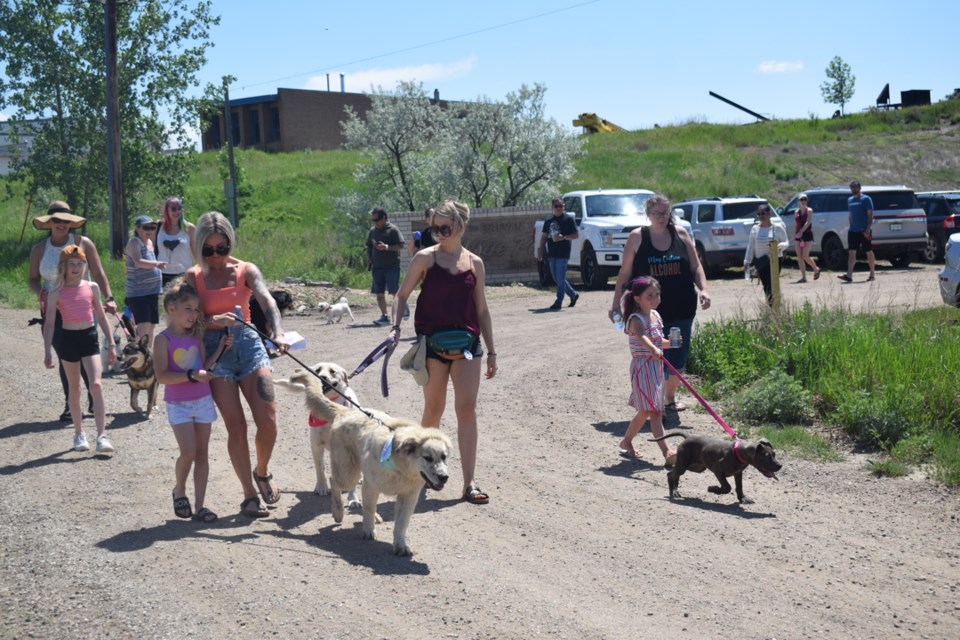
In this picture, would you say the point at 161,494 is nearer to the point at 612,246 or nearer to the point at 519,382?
the point at 519,382

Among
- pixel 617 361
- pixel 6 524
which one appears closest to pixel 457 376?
pixel 6 524

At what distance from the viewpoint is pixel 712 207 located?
82.1ft

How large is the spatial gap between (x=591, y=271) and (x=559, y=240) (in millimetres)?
4500

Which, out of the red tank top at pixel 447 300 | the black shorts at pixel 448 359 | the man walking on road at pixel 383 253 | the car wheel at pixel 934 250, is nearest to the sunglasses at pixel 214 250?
the red tank top at pixel 447 300

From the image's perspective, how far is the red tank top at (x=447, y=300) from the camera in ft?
22.6

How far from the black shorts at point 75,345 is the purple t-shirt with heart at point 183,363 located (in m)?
2.43

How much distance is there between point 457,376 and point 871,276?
16.6 m

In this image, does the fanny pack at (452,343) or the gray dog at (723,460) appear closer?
the gray dog at (723,460)

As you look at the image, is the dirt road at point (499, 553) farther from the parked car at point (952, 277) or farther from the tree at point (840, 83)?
the tree at point (840, 83)

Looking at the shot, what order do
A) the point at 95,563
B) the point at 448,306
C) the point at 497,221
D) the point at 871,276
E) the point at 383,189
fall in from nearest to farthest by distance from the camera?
the point at 95,563
the point at 448,306
the point at 871,276
the point at 497,221
the point at 383,189

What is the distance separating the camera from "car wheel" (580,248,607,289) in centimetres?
2202

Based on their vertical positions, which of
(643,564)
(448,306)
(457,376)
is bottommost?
(643,564)

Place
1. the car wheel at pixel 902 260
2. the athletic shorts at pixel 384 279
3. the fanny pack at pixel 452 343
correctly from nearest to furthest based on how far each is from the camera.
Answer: the fanny pack at pixel 452 343 → the athletic shorts at pixel 384 279 → the car wheel at pixel 902 260

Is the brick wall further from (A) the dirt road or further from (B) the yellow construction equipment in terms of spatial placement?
(B) the yellow construction equipment
